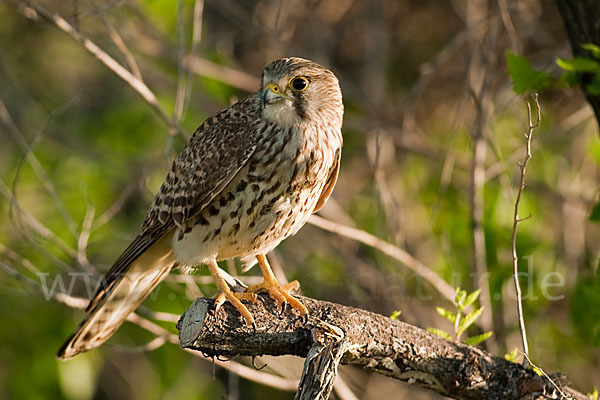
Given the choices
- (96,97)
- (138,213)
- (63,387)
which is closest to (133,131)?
(138,213)

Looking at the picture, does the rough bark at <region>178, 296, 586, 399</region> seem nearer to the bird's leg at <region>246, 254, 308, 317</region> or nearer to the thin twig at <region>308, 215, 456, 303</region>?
the bird's leg at <region>246, 254, 308, 317</region>

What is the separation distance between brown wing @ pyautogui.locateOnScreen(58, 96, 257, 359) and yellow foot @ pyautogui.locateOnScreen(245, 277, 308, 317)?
41cm

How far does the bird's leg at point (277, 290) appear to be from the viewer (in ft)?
9.48

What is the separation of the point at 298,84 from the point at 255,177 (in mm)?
446

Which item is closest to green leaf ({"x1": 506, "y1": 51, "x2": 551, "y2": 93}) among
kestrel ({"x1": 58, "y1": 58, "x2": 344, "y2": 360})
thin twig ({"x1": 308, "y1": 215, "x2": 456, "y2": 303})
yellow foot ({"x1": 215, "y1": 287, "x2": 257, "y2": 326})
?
kestrel ({"x1": 58, "y1": 58, "x2": 344, "y2": 360})

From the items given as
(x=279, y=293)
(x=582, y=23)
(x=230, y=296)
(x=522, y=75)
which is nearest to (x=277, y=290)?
(x=279, y=293)

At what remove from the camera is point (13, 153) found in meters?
6.41

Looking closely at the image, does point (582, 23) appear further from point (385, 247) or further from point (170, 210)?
point (170, 210)

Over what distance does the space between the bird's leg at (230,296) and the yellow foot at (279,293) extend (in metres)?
0.06

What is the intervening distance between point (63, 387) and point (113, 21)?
2480 millimetres

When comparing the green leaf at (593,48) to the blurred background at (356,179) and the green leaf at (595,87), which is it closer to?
the green leaf at (595,87)

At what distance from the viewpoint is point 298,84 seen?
342 cm

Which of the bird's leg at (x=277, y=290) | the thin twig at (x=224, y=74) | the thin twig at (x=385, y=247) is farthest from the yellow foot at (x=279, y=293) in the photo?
the thin twig at (x=224, y=74)

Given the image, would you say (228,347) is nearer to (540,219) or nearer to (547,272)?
(547,272)
